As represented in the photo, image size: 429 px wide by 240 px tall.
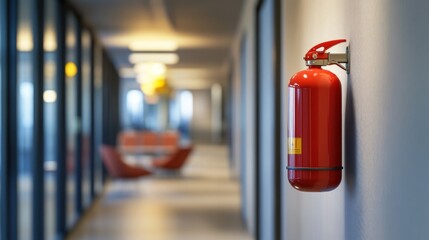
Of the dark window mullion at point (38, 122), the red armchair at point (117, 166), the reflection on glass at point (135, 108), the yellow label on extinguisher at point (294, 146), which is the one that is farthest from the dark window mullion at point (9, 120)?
the reflection on glass at point (135, 108)

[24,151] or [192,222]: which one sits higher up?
[24,151]

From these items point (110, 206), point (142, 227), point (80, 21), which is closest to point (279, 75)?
point (142, 227)

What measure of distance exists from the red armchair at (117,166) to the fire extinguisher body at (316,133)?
9.14m

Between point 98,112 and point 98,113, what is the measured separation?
0.08 ft

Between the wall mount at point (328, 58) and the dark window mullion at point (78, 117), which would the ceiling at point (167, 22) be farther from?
the wall mount at point (328, 58)

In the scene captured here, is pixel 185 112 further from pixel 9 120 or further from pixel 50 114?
pixel 9 120

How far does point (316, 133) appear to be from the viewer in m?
2.43

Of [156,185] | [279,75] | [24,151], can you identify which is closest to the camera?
[279,75]

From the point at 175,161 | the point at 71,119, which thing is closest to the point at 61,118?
the point at 71,119

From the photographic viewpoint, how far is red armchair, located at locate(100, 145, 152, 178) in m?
11.4

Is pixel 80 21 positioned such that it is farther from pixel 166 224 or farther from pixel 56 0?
pixel 166 224

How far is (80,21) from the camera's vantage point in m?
8.92

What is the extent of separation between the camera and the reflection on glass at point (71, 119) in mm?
7883

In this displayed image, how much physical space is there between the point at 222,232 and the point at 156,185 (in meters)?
5.53
